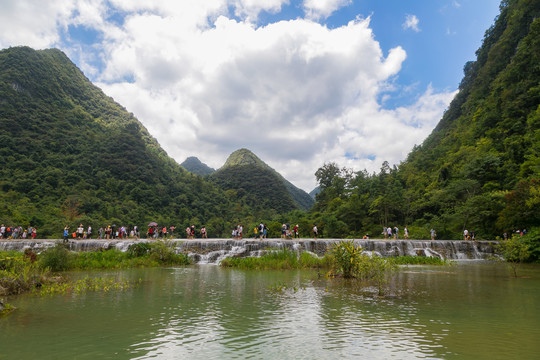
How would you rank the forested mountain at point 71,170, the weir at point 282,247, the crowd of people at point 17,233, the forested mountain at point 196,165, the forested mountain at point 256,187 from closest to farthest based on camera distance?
the weir at point 282,247 → the crowd of people at point 17,233 → the forested mountain at point 71,170 → the forested mountain at point 256,187 → the forested mountain at point 196,165

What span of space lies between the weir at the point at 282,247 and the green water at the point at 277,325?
40.8ft

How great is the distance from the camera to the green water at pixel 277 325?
431cm

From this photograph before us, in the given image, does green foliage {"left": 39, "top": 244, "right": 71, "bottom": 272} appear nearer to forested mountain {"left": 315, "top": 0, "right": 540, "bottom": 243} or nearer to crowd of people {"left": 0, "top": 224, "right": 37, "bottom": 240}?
crowd of people {"left": 0, "top": 224, "right": 37, "bottom": 240}

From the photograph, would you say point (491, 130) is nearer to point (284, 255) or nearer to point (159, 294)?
point (284, 255)

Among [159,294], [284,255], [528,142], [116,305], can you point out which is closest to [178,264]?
[284,255]

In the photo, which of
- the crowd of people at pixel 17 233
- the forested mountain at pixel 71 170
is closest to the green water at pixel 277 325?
the crowd of people at pixel 17 233

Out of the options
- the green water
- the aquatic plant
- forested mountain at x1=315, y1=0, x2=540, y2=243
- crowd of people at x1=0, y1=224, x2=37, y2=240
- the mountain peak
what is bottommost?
the aquatic plant

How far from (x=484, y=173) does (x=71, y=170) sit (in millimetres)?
59492

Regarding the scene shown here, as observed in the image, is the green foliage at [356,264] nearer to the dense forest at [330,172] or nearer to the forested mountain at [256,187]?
the dense forest at [330,172]

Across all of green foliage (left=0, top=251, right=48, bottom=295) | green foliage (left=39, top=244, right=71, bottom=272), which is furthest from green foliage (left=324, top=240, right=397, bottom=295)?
green foliage (left=39, top=244, right=71, bottom=272)

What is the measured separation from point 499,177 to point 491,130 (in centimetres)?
1063

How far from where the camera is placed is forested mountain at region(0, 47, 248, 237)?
44.9 metres

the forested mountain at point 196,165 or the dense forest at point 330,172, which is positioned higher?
the forested mountain at point 196,165

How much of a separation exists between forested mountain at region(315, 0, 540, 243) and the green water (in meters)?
17.2
